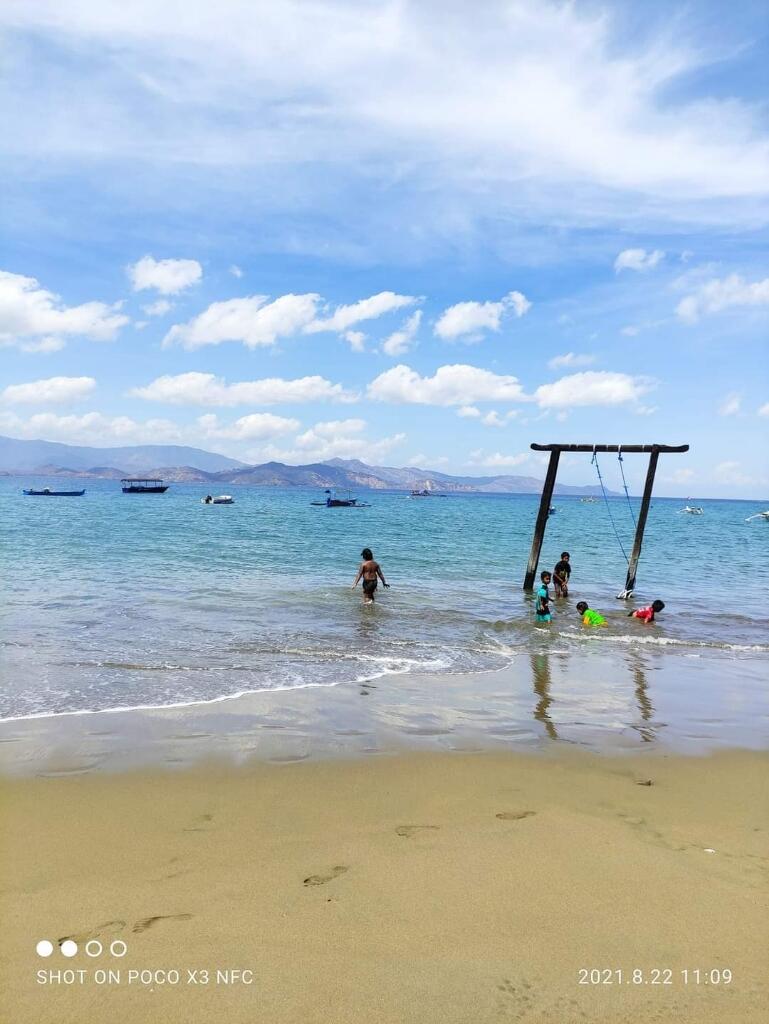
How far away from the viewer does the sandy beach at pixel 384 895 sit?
3.54 metres

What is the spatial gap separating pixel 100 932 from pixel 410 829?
248 cm

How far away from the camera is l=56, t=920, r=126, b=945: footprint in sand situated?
3.94m

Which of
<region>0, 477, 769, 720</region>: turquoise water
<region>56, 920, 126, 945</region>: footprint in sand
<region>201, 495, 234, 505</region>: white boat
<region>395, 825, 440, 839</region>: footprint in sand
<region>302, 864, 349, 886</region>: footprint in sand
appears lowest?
<region>0, 477, 769, 720</region>: turquoise water

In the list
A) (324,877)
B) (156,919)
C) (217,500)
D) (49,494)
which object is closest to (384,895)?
(324,877)

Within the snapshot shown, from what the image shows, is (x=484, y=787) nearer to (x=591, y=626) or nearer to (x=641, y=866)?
(x=641, y=866)

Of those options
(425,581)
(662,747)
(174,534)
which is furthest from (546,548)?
(662,747)

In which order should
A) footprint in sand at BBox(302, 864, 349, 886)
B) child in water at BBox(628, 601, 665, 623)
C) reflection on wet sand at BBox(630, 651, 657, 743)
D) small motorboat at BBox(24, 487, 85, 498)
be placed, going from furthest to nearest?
small motorboat at BBox(24, 487, 85, 498), child in water at BBox(628, 601, 665, 623), reflection on wet sand at BBox(630, 651, 657, 743), footprint in sand at BBox(302, 864, 349, 886)

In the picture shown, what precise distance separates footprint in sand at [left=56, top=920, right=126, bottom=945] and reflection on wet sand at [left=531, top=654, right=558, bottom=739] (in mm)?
5449

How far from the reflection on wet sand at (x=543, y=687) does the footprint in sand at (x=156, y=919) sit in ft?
16.8

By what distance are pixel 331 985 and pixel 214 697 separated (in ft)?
20.2

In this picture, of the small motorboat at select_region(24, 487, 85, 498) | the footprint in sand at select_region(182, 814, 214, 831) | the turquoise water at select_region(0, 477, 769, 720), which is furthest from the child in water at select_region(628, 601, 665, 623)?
the small motorboat at select_region(24, 487, 85, 498)

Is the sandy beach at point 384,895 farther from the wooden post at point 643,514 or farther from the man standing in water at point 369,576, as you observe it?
the wooden post at point 643,514

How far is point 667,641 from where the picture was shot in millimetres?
15008

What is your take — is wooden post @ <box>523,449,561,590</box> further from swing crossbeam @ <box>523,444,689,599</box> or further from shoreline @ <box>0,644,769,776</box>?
shoreline @ <box>0,644,769,776</box>
